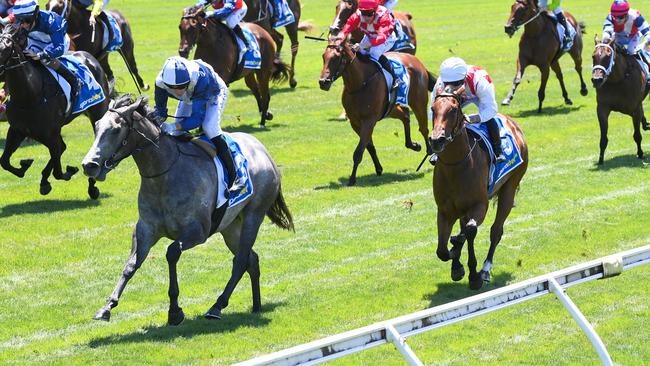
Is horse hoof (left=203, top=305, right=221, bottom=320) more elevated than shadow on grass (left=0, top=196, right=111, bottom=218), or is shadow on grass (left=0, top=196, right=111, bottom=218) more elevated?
horse hoof (left=203, top=305, right=221, bottom=320)

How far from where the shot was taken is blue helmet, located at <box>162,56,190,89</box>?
924cm

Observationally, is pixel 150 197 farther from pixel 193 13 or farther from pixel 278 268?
pixel 193 13

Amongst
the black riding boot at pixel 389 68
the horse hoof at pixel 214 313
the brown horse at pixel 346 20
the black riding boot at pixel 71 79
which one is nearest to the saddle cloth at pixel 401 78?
the black riding boot at pixel 389 68

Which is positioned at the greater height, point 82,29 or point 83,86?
point 83,86

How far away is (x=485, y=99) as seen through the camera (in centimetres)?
1029

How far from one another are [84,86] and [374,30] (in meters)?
4.04

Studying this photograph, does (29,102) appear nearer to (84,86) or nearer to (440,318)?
(84,86)

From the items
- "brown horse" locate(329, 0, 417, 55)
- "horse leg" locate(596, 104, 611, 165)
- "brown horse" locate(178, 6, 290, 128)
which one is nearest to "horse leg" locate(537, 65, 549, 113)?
"brown horse" locate(329, 0, 417, 55)

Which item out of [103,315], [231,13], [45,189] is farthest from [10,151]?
[103,315]

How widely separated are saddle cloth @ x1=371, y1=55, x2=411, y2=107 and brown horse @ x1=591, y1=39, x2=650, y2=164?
256 centimetres

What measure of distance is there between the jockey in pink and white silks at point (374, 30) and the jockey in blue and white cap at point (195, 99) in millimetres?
6125

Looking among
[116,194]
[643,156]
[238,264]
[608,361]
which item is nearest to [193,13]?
[116,194]

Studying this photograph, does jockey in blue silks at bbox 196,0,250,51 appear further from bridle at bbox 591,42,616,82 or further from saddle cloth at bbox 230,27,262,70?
bridle at bbox 591,42,616,82

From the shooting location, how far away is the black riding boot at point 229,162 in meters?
9.52
